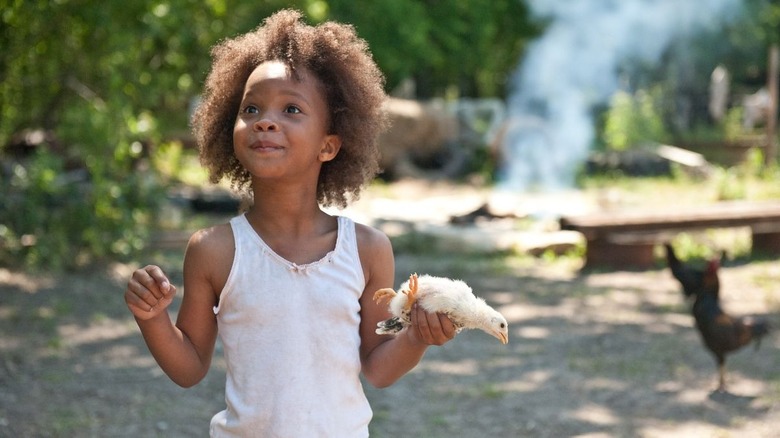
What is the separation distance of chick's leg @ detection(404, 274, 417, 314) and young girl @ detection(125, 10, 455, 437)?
3 cm

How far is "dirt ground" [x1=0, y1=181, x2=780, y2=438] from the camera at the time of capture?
486 centimetres

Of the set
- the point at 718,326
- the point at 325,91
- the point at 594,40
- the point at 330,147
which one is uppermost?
the point at 594,40

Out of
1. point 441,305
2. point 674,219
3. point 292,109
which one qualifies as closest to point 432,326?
A: point 441,305

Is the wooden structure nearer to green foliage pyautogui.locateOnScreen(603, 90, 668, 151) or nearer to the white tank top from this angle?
the white tank top

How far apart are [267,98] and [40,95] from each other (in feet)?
29.0

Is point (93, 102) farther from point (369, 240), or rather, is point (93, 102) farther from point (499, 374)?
point (369, 240)

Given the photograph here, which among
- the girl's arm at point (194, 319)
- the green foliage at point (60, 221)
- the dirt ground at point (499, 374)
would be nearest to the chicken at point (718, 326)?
the dirt ground at point (499, 374)

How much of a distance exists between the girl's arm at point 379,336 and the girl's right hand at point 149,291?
46 cm

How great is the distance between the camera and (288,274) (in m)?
2.32

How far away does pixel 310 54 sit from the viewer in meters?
2.45

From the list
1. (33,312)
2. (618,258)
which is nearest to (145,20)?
(33,312)

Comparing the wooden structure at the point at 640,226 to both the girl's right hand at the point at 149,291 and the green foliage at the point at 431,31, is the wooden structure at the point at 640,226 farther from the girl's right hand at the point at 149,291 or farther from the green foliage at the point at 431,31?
the girl's right hand at the point at 149,291

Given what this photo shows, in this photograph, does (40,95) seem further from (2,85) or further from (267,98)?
(267,98)

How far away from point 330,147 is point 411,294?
0.47 metres
